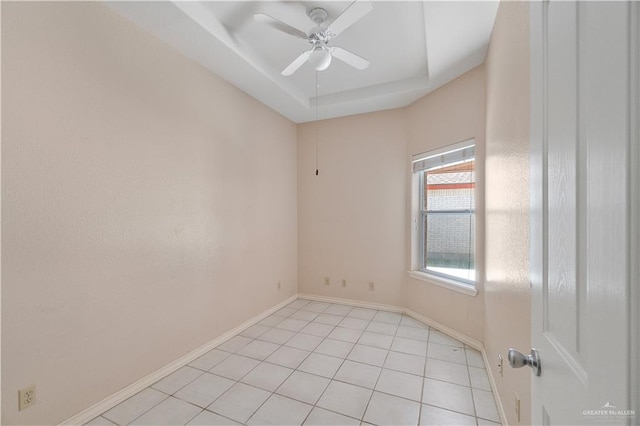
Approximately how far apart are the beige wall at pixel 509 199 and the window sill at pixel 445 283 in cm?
56

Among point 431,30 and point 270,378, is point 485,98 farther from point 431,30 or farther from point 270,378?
point 270,378

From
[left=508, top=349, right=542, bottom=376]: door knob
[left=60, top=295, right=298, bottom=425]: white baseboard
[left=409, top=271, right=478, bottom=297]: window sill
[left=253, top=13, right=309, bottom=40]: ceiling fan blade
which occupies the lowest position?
[left=60, top=295, right=298, bottom=425]: white baseboard

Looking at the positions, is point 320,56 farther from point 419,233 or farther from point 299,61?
point 419,233

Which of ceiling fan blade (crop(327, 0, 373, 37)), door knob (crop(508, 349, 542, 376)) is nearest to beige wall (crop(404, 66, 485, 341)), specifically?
ceiling fan blade (crop(327, 0, 373, 37))

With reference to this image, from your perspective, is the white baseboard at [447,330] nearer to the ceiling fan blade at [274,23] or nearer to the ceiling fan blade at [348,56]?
the ceiling fan blade at [348,56]

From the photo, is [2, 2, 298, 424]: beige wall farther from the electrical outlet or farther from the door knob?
the door knob

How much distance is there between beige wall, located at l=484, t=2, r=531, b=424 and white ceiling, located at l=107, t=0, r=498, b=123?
14.5 inches

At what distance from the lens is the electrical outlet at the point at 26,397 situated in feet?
4.96

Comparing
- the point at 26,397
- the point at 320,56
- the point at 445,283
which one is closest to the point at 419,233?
the point at 445,283

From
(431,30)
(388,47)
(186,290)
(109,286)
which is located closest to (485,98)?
(431,30)

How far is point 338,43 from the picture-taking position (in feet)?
8.58

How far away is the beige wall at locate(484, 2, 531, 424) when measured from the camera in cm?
131

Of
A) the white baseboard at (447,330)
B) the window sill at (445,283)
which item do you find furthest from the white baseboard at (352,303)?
the window sill at (445,283)

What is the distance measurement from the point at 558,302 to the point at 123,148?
2.57 meters
